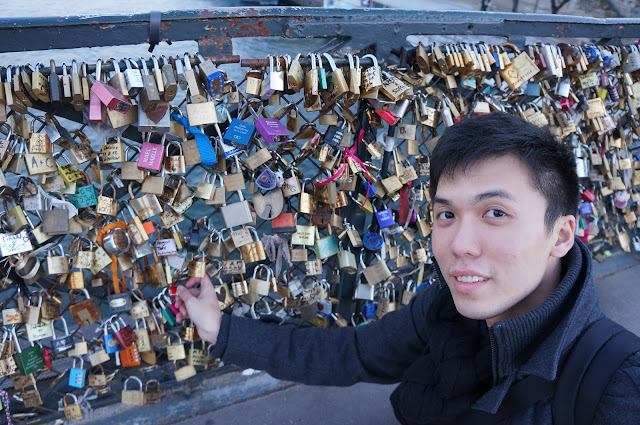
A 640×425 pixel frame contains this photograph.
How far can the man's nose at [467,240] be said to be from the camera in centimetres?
129

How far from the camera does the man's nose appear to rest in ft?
4.25

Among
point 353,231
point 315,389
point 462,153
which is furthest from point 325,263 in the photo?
point 462,153

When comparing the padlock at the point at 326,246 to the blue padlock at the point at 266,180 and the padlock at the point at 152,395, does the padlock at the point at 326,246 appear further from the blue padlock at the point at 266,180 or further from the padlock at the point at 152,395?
the padlock at the point at 152,395

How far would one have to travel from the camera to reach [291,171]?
206cm

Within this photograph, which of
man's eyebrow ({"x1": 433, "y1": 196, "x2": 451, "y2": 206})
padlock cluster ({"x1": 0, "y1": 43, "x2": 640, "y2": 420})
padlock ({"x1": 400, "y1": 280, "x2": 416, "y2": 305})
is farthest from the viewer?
padlock ({"x1": 400, "y1": 280, "x2": 416, "y2": 305})

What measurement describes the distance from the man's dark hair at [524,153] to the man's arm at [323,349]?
0.58 m

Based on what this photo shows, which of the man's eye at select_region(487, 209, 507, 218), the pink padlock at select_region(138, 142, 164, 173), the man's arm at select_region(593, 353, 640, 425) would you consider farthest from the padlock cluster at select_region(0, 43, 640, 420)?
the man's arm at select_region(593, 353, 640, 425)

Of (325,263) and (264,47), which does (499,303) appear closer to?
(325,263)

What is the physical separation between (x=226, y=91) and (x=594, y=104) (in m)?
2.06

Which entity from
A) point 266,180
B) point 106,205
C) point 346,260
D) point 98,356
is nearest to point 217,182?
point 266,180

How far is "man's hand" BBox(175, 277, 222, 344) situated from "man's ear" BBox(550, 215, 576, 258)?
1.13m

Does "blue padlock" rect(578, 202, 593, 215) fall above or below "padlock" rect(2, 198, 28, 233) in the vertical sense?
below

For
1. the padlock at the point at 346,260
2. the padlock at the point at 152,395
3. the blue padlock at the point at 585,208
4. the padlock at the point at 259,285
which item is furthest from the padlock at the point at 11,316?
the blue padlock at the point at 585,208

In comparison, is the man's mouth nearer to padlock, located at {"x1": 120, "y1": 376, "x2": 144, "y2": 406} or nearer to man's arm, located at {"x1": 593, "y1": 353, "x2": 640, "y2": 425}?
man's arm, located at {"x1": 593, "y1": 353, "x2": 640, "y2": 425}
